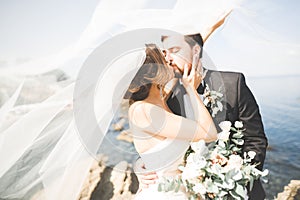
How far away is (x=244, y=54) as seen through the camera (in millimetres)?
1816

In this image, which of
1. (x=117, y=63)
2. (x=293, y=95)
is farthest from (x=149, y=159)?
(x=293, y=95)

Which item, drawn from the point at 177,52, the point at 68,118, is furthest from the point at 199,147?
the point at 68,118

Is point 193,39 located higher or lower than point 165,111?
higher

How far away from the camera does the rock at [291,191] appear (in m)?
1.85

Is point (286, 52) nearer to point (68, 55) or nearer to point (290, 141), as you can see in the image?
point (290, 141)

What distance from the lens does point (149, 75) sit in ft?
3.73

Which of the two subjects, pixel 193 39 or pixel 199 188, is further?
pixel 193 39

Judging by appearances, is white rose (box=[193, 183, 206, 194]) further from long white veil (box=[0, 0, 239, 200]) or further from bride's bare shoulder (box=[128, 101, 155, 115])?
long white veil (box=[0, 0, 239, 200])

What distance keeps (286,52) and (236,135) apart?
795 millimetres

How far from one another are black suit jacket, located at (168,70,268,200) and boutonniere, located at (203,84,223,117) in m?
0.02

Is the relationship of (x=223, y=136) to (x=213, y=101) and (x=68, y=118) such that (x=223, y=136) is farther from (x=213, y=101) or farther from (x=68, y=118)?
(x=68, y=118)

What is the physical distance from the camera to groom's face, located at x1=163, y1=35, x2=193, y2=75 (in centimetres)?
129

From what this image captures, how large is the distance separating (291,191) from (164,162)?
1033 millimetres

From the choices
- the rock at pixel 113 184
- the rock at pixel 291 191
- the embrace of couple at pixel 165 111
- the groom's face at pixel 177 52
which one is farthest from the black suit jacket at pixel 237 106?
the rock at pixel 113 184
